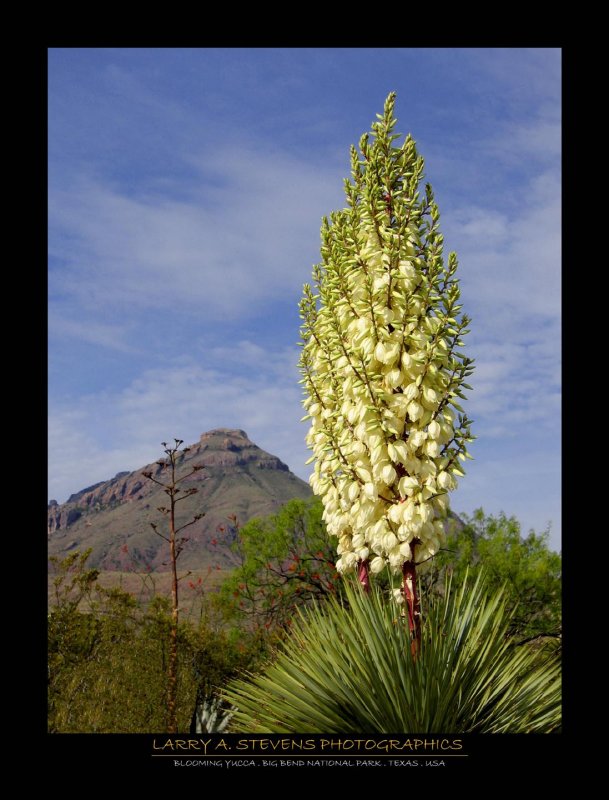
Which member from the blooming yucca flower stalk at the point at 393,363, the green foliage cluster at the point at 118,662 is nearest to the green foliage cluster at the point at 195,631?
the green foliage cluster at the point at 118,662

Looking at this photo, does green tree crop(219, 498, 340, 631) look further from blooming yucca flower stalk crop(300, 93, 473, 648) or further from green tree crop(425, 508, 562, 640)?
blooming yucca flower stalk crop(300, 93, 473, 648)

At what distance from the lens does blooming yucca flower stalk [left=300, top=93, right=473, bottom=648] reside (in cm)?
352

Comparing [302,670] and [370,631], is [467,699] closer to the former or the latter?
[370,631]

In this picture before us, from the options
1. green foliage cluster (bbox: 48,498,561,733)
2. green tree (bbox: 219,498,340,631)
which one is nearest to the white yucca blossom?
green foliage cluster (bbox: 48,498,561,733)

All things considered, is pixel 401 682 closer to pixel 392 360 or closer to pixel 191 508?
pixel 392 360

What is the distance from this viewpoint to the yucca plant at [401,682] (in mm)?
3443

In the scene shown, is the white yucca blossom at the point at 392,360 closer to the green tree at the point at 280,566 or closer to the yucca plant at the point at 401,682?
the yucca plant at the point at 401,682

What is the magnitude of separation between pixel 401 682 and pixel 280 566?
6.05 m

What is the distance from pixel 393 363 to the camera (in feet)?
11.9

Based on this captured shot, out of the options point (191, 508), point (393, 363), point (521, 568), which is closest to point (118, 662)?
point (393, 363)

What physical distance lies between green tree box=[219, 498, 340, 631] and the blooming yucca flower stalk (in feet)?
16.5
